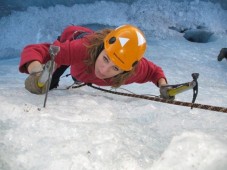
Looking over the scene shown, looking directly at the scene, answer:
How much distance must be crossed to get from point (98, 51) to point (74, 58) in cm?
13

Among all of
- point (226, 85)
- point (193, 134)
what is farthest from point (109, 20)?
point (193, 134)

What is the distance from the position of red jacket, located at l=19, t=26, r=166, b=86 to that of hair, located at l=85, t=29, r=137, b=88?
0.10 ft

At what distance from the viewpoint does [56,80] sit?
1908 millimetres

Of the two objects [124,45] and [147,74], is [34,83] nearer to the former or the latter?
[124,45]

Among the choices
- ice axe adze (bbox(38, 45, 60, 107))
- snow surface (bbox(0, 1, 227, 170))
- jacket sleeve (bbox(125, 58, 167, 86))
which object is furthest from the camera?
jacket sleeve (bbox(125, 58, 167, 86))

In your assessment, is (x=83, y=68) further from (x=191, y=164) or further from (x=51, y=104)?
(x=191, y=164)

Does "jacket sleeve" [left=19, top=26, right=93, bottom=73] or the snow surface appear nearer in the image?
the snow surface

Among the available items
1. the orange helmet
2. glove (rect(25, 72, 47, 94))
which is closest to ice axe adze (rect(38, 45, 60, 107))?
glove (rect(25, 72, 47, 94))

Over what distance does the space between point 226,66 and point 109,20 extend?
160 centimetres

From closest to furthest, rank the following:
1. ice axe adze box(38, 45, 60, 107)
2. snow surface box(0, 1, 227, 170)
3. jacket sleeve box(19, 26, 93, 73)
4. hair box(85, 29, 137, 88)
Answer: snow surface box(0, 1, 227, 170) < ice axe adze box(38, 45, 60, 107) < jacket sleeve box(19, 26, 93, 73) < hair box(85, 29, 137, 88)

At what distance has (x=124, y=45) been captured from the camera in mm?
1445

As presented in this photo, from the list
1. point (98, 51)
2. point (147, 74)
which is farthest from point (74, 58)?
point (147, 74)

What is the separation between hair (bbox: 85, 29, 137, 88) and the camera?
155 centimetres

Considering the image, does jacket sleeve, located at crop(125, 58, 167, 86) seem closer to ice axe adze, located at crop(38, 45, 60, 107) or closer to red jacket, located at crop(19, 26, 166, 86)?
red jacket, located at crop(19, 26, 166, 86)
